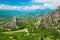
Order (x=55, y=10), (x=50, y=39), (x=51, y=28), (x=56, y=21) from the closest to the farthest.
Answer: (x=50, y=39) < (x=51, y=28) < (x=56, y=21) < (x=55, y=10)

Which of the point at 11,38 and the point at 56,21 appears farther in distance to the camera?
the point at 56,21

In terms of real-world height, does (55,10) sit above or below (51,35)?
above

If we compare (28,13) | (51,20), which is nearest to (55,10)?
(51,20)

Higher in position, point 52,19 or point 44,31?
point 52,19

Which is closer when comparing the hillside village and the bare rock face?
the hillside village

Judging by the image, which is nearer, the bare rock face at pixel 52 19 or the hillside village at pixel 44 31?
the hillside village at pixel 44 31

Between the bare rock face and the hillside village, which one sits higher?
the bare rock face

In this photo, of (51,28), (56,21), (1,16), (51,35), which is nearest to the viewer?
(51,35)

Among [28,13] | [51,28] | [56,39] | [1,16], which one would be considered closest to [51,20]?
[51,28]

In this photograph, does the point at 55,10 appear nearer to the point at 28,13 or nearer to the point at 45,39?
the point at 45,39

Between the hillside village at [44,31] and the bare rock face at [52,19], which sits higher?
the bare rock face at [52,19]

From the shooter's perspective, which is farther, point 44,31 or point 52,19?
point 52,19
